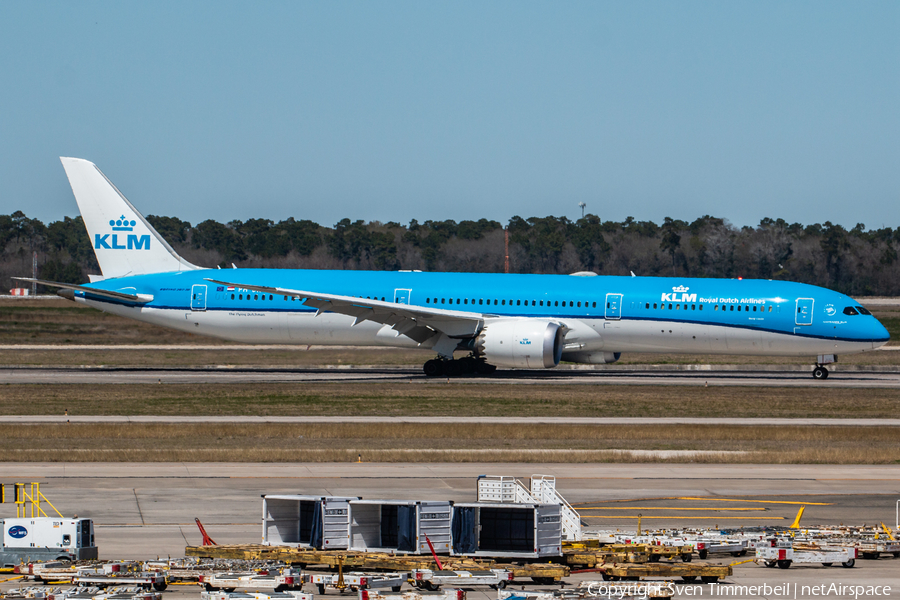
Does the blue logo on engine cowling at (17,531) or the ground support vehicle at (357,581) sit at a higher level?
the blue logo on engine cowling at (17,531)

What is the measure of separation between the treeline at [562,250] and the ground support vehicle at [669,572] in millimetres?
106956

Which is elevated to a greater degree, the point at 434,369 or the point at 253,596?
the point at 434,369

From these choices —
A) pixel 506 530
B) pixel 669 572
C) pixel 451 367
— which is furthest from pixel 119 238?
pixel 669 572

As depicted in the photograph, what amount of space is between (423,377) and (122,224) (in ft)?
55.3

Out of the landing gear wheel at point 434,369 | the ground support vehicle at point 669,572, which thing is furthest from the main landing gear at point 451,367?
the ground support vehicle at point 669,572

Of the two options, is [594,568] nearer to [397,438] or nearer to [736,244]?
[397,438]

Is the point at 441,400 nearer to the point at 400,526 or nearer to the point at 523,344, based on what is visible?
the point at 523,344

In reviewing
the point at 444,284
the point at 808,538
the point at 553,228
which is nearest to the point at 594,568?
the point at 808,538

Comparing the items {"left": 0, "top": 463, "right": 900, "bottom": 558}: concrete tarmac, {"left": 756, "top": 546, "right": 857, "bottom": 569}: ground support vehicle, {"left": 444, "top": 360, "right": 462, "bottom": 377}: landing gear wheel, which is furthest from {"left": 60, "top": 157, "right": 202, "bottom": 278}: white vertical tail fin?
{"left": 756, "top": 546, "right": 857, "bottom": 569}: ground support vehicle

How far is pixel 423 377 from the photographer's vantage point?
162 feet

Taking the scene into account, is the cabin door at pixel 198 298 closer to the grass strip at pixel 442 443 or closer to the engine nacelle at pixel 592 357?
the engine nacelle at pixel 592 357

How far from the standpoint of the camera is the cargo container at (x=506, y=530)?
17047 mm

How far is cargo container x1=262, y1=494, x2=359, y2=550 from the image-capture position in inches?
690

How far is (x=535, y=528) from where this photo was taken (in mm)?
16922
